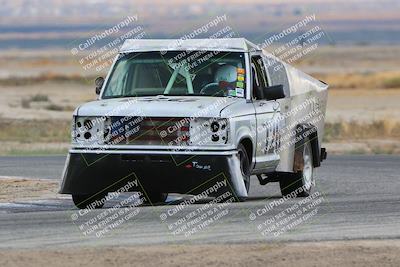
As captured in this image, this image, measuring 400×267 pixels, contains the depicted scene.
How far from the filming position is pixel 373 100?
186 feet

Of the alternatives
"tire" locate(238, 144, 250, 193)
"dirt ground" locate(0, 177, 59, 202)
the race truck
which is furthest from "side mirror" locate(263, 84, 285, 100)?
"dirt ground" locate(0, 177, 59, 202)

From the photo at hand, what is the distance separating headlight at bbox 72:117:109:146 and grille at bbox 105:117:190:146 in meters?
0.06

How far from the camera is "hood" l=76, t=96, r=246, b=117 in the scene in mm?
15320

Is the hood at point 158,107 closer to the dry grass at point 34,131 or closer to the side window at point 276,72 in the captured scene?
the side window at point 276,72

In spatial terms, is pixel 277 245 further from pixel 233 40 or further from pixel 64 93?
pixel 64 93

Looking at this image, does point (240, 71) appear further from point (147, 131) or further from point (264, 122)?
point (147, 131)

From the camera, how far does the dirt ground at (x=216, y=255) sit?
11.0 metres

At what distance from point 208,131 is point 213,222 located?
1789 mm

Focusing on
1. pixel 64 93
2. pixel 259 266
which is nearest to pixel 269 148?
pixel 259 266

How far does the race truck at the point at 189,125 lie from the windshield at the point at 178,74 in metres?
0.01

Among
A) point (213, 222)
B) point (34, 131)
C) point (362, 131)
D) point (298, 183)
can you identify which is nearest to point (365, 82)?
point (362, 131)

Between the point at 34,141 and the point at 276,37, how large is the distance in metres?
13.6

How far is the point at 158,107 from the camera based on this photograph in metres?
15.4

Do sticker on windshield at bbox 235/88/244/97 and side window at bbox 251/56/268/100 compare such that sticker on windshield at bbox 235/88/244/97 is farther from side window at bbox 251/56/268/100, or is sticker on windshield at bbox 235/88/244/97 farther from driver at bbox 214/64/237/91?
side window at bbox 251/56/268/100
